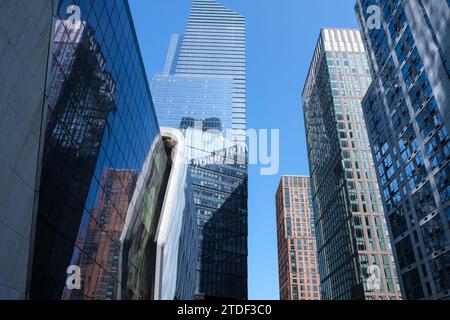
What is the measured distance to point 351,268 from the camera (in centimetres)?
9950

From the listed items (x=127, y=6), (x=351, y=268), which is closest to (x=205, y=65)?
(x=351, y=268)

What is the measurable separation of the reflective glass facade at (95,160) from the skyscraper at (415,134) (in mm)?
39386

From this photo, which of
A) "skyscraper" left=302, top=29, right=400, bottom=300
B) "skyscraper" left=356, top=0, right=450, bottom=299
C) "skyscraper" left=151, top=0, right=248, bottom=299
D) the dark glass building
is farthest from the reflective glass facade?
"skyscraper" left=151, top=0, right=248, bottom=299

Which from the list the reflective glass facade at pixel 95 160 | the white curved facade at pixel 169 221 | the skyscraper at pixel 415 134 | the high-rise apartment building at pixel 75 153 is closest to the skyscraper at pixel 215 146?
the skyscraper at pixel 415 134

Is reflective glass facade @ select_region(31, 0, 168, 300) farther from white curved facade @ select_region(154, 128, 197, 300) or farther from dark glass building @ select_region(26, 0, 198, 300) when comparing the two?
white curved facade @ select_region(154, 128, 197, 300)

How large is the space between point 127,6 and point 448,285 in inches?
1985

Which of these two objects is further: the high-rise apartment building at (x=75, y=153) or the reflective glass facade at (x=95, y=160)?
the reflective glass facade at (x=95, y=160)

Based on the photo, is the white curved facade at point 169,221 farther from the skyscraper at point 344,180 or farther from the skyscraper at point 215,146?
the skyscraper at point 344,180

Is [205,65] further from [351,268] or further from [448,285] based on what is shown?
[448,285]

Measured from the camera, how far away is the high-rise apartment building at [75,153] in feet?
41.7

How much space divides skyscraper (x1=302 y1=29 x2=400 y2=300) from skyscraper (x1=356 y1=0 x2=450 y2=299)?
3343 cm

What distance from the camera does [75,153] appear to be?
19062 mm

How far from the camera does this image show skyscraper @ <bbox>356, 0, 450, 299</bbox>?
4994 cm

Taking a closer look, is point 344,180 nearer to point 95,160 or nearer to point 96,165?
point 96,165
